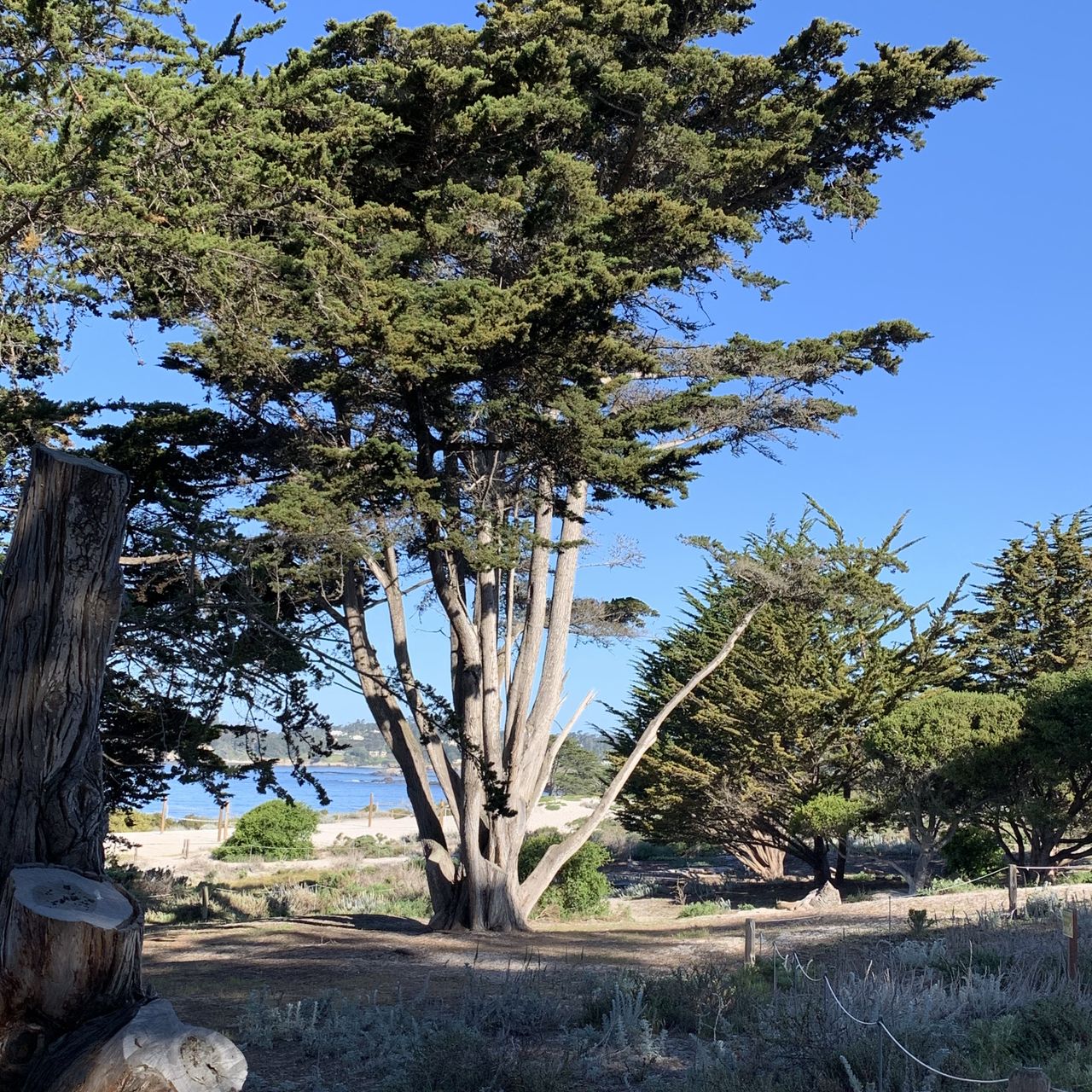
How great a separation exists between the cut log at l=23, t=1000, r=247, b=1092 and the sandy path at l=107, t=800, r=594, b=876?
18032 millimetres

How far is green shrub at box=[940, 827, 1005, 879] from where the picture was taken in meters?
23.8

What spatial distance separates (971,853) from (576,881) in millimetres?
9645

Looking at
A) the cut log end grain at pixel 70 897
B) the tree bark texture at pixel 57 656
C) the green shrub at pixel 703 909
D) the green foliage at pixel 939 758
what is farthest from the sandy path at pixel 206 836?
the cut log end grain at pixel 70 897

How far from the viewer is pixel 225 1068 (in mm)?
4004

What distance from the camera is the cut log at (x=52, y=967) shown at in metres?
4.30

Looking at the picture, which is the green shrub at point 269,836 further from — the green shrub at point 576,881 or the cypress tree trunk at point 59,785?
the cypress tree trunk at point 59,785

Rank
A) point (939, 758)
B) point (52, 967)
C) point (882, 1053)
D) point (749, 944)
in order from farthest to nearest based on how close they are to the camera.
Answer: point (939, 758), point (749, 944), point (882, 1053), point (52, 967)

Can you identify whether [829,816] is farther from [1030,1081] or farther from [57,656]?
[57,656]

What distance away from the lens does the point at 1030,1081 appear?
393cm

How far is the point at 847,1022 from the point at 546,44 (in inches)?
434

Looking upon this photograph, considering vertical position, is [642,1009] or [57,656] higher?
[57,656]

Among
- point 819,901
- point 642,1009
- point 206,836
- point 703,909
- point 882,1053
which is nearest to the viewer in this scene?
point 882,1053

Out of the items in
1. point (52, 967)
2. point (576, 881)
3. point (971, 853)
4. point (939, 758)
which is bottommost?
point (576, 881)

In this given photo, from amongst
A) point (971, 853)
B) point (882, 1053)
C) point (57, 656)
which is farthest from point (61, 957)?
point (971, 853)
